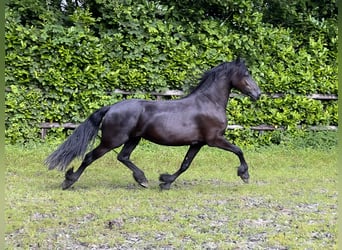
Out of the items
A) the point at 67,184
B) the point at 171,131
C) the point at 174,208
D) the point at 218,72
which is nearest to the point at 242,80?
the point at 218,72

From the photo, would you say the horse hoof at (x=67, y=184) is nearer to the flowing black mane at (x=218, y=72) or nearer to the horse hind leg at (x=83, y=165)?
the horse hind leg at (x=83, y=165)

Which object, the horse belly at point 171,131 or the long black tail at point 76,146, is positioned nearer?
the long black tail at point 76,146

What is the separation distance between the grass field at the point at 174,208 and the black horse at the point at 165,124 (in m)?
0.39

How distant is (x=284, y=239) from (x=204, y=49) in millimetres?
6315

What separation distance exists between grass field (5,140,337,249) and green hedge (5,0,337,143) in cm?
169

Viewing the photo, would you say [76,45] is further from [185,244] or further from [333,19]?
[185,244]

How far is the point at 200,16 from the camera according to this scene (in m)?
9.79

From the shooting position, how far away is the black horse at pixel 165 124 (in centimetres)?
541

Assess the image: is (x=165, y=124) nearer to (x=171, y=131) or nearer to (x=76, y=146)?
(x=171, y=131)

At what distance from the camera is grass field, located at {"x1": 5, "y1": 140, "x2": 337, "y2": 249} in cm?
377

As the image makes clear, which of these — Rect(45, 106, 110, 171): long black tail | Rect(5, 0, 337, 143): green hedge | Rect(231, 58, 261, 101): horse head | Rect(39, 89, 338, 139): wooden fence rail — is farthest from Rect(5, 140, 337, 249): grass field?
Rect(5, 0, 337, 143): green hedge

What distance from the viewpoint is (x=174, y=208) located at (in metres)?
4.83

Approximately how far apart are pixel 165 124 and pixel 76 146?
1.01 metres

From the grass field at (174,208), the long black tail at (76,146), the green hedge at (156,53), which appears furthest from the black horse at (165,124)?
the green hedge at (156,53)
